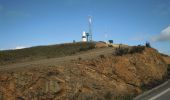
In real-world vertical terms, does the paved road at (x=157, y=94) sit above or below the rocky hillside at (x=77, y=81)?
below

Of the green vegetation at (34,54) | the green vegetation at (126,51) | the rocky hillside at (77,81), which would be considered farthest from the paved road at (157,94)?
the green vegetation at (34,54)

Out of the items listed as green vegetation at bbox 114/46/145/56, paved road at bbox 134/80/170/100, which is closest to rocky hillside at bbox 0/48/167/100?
paved road at bbox 134/80/170/100

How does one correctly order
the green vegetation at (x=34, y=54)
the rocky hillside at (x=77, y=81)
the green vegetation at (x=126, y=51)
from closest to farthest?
the rocky hillside at (x=77, y=81) → the green vegetation at (x=126, y=51) → the green vegetation at (x=34, y=54)

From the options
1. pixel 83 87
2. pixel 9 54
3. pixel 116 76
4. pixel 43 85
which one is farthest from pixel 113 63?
pixel 9 54

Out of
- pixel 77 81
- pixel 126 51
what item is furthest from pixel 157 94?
pixel 126 51

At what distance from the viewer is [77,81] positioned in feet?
54.0

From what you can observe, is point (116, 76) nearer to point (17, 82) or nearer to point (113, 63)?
point (113, 63)

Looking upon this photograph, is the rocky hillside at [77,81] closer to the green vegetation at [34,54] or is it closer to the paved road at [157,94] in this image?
the paved road at [157,94]

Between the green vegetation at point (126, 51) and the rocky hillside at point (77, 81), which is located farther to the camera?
the green vegetation at point (126, 51)

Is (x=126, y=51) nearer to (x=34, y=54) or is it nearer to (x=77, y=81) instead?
(x=77, y=81)

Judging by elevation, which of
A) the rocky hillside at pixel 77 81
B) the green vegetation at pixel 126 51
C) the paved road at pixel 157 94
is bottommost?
the paved road at pixel 157 94

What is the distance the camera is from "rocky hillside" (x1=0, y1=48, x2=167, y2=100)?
15359 mm

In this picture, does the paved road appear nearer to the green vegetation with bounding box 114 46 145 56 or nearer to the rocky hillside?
the rocky hillside

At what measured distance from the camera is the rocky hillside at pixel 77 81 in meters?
15.4
